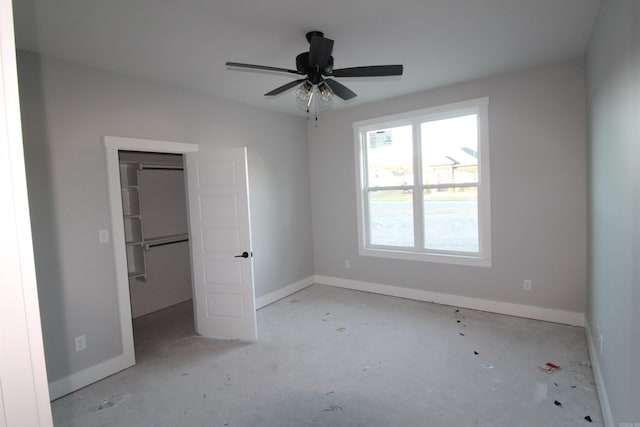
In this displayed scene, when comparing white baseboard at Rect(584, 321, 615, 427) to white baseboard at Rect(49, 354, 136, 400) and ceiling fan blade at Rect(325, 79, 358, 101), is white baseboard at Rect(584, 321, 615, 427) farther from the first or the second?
white baseboard at Rect(49, 354, 136, 400)

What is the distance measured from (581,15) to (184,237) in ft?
16.4

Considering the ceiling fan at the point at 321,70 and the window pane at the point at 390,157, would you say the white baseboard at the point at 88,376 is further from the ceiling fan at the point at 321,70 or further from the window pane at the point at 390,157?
the window pane at the point at 390,157

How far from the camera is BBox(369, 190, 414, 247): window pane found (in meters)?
4.63

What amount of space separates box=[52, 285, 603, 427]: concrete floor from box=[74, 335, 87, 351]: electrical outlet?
343mm

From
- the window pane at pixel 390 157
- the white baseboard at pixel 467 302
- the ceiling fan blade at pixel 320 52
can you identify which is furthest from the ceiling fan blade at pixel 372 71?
the white baseboard at pixel 467 302

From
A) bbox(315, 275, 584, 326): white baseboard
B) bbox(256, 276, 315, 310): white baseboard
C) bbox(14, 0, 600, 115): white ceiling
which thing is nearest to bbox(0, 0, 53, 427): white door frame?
bbox(14, 0, 600, 115): white ceiling

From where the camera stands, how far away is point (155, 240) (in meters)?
4.58

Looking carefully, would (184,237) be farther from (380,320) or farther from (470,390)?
(470,390)

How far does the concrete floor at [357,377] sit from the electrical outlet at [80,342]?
0.34 metres

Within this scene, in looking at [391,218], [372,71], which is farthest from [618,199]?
[391,218]

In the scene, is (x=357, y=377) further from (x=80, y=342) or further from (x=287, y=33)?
(x=287, y=33)

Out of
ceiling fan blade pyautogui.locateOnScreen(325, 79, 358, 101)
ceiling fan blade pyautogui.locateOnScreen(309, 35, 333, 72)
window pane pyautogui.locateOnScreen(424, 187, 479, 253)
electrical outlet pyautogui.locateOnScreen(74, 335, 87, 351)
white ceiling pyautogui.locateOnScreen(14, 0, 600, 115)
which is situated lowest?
electrical outlet pyautogui.locateOnScreen(74, 335, 87, 351)

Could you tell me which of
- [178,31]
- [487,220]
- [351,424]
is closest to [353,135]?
[487,220]

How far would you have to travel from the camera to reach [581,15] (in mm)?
2428
